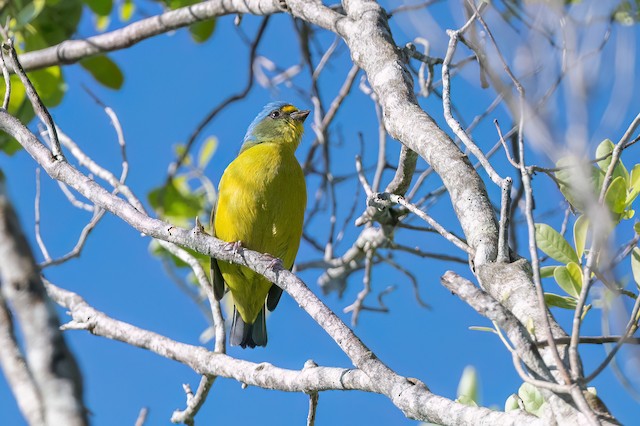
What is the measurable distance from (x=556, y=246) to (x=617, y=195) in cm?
21

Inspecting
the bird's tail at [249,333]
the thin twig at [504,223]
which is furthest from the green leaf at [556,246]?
the bird's tail at [249,333]

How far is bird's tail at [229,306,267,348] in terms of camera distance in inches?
215

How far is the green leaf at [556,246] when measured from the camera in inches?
97.3

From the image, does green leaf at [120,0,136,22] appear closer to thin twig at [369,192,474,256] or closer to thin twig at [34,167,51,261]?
thin twig at [34,167,51,261]

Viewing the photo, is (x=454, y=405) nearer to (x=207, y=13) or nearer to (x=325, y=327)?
(x=325, y=327)

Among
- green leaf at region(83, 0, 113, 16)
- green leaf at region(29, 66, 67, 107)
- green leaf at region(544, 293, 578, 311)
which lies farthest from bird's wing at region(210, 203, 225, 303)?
→ green leaf at region(544, 293, 578, 311)

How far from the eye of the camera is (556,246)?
2479 millimetres

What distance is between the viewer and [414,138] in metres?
2.66

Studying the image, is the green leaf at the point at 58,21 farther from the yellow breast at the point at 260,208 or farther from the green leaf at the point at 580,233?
the green leaf at the point at 580,233

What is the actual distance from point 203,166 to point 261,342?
1.23 metres

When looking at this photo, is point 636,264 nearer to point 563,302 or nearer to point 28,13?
point 563,302

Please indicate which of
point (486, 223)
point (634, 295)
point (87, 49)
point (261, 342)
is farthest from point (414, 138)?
point (261, 342)

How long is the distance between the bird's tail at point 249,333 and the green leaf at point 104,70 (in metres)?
1.52

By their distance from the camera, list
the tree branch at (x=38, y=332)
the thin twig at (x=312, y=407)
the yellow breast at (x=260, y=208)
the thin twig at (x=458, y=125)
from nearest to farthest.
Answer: the tree branch at (x=38, y=332), the thin twig at (x=458, y=125), the thin twig at (x=312, y=407), the yellow breast at (x=260, y=208)
